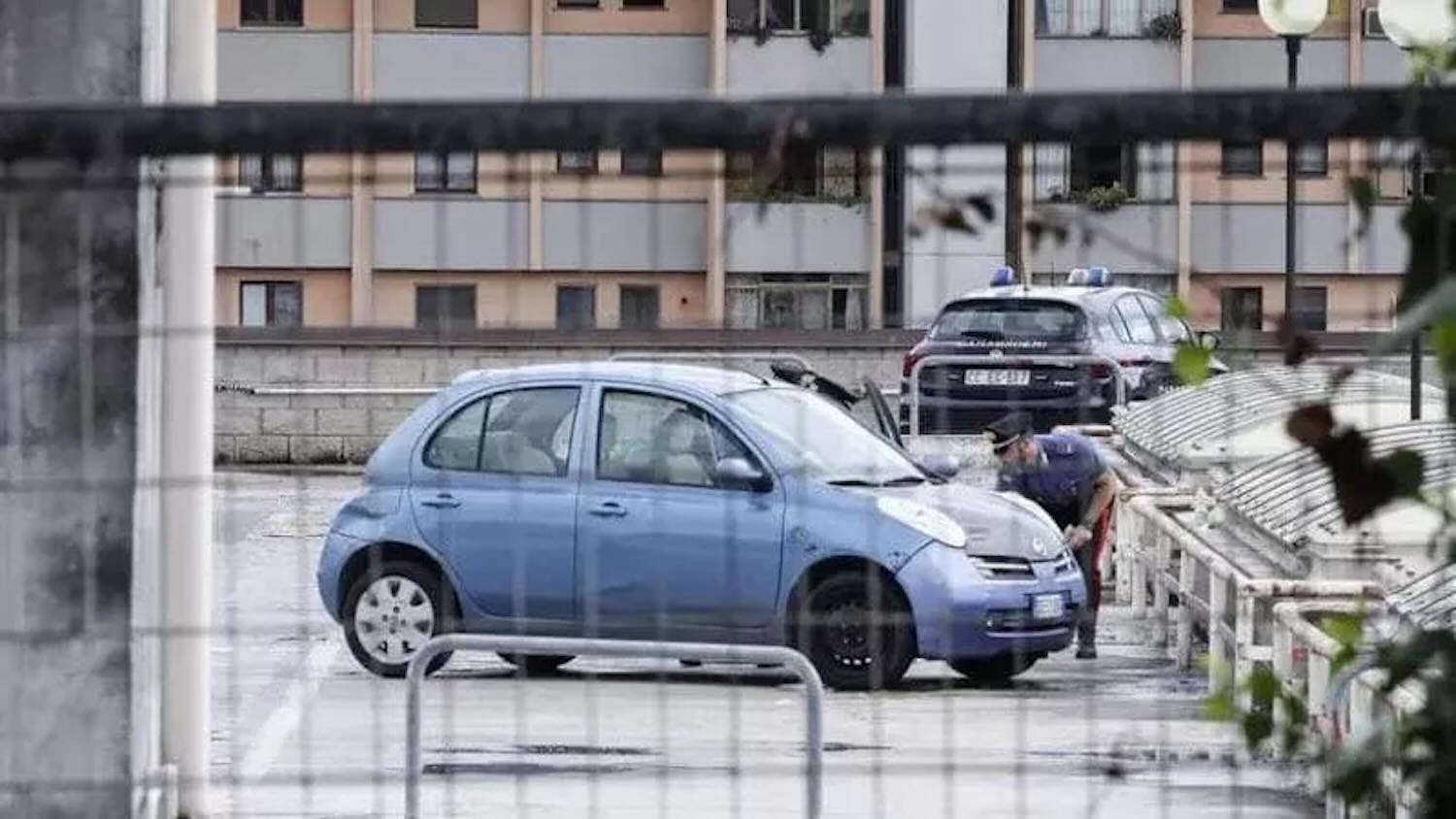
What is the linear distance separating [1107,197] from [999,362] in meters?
15.3

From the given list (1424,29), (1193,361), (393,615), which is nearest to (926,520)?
(393,615)

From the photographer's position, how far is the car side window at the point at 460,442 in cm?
1605

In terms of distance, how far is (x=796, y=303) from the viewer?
26219mm

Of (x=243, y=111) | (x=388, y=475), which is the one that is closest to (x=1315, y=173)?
(x=243, y=111)

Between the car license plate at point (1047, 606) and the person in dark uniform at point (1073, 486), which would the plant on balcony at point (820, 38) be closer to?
the person in dark uniform at point (1073, 486)

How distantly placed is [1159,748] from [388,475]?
1054cm

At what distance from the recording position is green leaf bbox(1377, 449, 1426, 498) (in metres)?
2.97

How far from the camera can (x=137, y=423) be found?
632cm

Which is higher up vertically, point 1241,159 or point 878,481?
point 1241,159

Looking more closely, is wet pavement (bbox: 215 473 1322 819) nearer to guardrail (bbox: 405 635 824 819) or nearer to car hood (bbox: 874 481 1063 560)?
guardrail (bbox: 405 635 824 819)

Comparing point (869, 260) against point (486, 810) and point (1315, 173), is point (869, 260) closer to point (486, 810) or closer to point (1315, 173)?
point (486, 810)

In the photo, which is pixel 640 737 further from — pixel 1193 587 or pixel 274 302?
pixel 274 302

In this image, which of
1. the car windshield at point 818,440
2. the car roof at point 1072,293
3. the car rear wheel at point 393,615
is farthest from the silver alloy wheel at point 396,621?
the car roof at point 1072,293

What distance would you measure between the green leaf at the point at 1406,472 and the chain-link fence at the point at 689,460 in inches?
3.3
